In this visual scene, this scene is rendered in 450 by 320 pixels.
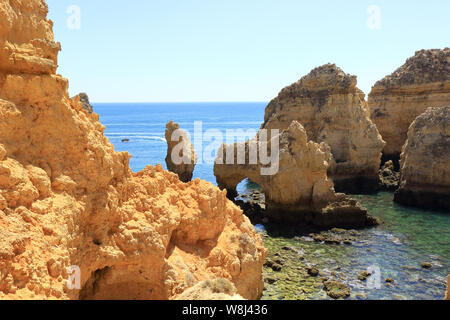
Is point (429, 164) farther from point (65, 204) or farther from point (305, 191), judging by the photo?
point (65, 204)

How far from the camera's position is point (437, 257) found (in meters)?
20.8

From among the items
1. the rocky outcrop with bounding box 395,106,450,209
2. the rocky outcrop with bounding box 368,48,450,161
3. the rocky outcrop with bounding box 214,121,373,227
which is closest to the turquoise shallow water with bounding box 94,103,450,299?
the rocky outcrop with bounding box 395,106,450,209

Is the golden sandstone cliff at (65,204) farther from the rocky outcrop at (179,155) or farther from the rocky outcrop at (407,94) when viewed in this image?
the rocky outcrop at (407,94)

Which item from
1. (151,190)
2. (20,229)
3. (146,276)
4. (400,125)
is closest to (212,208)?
(151,190)

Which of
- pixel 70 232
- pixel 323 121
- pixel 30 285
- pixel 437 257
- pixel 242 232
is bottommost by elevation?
pixel 437 257

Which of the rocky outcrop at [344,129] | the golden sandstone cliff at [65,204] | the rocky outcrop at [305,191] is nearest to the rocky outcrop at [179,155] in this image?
the rocky outcrop at [305,191]

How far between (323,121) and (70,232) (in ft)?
106

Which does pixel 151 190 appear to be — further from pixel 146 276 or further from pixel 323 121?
pixel 323 121

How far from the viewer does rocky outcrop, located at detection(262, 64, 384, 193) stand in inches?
1387

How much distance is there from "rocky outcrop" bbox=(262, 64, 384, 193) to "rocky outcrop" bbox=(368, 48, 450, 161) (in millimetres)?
5926

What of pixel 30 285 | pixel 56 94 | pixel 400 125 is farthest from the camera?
pixel 400 125

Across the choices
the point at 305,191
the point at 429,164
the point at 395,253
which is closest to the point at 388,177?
the point at 429,164

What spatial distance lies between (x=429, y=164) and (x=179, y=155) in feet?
66.7

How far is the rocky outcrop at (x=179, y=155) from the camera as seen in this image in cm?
3509
